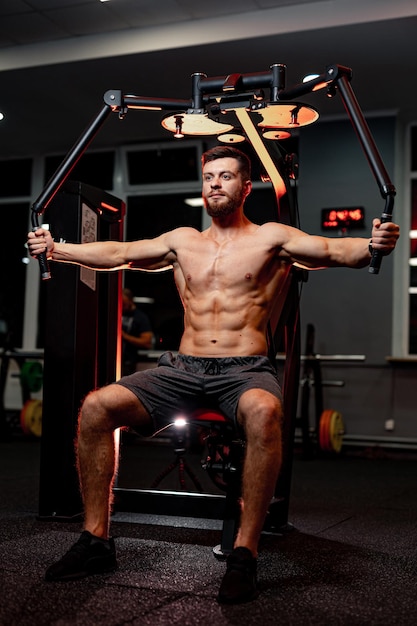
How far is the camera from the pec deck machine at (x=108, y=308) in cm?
239

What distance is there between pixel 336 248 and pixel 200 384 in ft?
2.06

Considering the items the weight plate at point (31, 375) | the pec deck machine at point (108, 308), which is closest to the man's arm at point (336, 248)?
the pec deck machine at point (108, 308)

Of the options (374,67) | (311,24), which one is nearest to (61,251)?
(311,24)

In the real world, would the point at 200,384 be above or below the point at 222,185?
below

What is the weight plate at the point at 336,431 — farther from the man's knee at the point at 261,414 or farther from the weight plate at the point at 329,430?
the man's knee at the point at 261,414

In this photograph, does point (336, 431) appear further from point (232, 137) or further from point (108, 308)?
point (232, 137)

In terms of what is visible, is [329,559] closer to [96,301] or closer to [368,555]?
[368,555]

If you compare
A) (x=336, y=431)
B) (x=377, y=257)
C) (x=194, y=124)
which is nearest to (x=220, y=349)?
(x=377, y=257)

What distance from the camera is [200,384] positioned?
234 cm

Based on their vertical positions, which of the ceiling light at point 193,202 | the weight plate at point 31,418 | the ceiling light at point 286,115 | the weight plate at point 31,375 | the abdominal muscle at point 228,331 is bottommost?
the weight plate at point 31,418

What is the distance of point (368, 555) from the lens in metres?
2.56

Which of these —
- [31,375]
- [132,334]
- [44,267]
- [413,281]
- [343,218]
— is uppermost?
[343,218]

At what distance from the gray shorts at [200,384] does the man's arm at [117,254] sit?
418 millimetres

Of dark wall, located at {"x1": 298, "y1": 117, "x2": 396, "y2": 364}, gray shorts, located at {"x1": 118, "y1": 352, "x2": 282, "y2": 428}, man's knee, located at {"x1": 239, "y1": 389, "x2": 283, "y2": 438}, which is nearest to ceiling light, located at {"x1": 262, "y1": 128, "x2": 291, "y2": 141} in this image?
gray shorts, located at {"x1": 118, "y1": 352, "x2": 282, "y2": 428}
